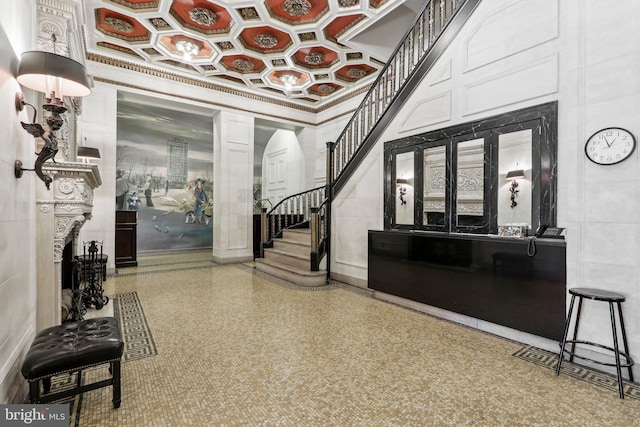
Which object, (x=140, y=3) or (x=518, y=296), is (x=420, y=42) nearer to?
(x=518, y=296)

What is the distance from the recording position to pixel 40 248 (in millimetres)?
2703

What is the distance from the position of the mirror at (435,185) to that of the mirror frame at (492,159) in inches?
2.3

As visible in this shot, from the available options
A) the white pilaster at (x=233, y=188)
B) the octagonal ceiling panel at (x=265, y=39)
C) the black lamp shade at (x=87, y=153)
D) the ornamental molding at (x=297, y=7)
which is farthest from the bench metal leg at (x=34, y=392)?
the white pilaster at (x=233, y=188)

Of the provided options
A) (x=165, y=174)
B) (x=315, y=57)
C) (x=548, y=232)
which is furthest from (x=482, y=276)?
(x=165, y=174)

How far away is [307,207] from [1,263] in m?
7.80

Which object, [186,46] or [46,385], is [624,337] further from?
[186,46]

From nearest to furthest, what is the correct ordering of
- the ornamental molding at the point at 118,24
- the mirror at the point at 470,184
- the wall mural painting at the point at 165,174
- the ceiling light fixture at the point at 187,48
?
the mirror at the point at 470,184
the ornamental molding at the point at 118,24
the ceiling light fixture at the point at 187,48
the wall mural painting at the point at 165,174

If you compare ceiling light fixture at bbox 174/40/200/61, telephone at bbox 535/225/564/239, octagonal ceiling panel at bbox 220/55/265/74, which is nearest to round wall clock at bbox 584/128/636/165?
telephone at bbox 535/225/564/239

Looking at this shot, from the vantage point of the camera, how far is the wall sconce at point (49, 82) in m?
2.09

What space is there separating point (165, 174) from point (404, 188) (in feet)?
29.2

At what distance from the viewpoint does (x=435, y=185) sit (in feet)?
14.6

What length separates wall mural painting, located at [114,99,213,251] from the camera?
10.1 metres

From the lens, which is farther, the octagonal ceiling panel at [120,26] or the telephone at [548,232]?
the octagonal ceiling panel at [120,26]

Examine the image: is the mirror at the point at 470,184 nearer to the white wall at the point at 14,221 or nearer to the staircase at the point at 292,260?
the staircase at the point at 292,260
